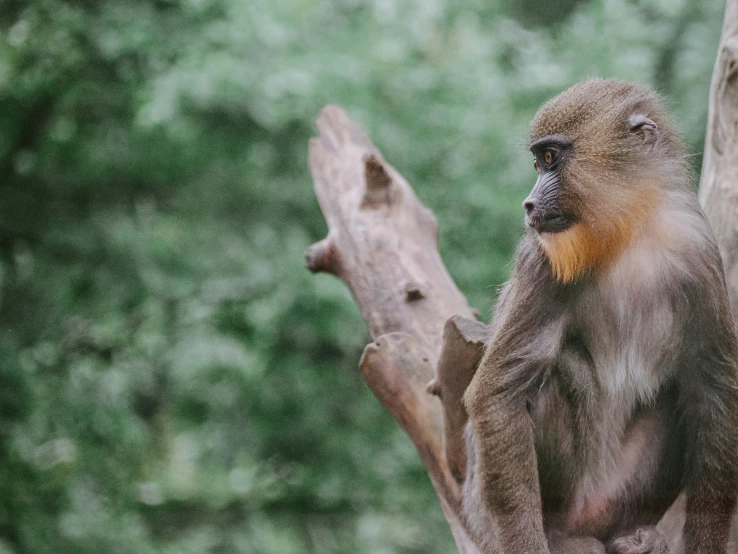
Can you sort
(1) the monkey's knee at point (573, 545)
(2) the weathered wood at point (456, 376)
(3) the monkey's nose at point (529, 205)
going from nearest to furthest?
(3) the monkey's nose at point (529, 205) < (1) the monkey's knee at point (573, 545) < (2) the weathered wood at point (456, 376)

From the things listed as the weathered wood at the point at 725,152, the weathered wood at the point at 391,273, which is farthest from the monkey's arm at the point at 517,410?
the weathered wood at the point at 725,152

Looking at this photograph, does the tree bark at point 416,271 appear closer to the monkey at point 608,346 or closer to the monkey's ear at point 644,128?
the monkey at point 608,346

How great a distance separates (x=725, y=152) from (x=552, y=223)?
1.50 meters

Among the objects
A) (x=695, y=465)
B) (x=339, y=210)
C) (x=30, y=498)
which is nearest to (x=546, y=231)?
(x=695, y=465)

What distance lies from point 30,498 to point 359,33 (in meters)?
4.02

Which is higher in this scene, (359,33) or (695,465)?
(359,33)

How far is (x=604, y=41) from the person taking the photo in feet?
22.9

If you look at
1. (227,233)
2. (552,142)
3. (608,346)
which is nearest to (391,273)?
(608,346)

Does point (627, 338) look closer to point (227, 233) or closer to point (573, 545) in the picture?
point (573, 545)

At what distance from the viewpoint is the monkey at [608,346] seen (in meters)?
2.89

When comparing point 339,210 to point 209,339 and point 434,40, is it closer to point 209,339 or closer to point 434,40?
point 209,339

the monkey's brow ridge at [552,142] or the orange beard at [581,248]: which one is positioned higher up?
the monkey's brow ridge at [552,142]

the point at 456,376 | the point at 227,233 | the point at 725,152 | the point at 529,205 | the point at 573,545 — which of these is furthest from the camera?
the point at 227,233

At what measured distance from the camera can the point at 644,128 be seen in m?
2.89
